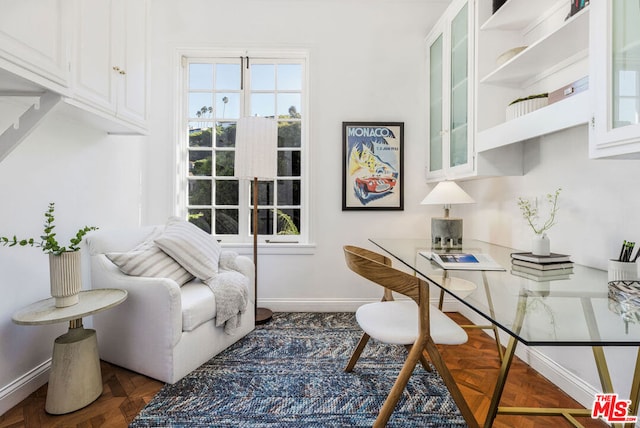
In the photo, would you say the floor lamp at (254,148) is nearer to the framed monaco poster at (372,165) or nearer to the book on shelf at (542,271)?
the framed monaco poster at (372,165)

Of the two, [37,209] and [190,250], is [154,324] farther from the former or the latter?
[37,209]

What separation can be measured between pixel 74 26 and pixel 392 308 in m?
2.17

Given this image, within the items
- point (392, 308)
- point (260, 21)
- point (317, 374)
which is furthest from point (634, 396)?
point (260, 21)

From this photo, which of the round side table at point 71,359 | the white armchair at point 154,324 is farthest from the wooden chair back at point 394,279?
the round side table at point 71,359

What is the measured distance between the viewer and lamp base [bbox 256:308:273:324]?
2635mm

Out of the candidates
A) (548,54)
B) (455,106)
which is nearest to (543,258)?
(548,54)

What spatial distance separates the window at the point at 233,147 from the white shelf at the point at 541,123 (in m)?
1.67

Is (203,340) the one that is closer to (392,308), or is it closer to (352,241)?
(392,308)

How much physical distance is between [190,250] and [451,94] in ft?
7.44

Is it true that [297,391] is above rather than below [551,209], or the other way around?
below

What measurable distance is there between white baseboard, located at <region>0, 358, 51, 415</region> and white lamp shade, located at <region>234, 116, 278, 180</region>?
1.70 m

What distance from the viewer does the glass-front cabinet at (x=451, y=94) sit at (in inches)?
85.7

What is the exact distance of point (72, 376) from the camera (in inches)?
61.3

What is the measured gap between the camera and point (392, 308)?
169cm
